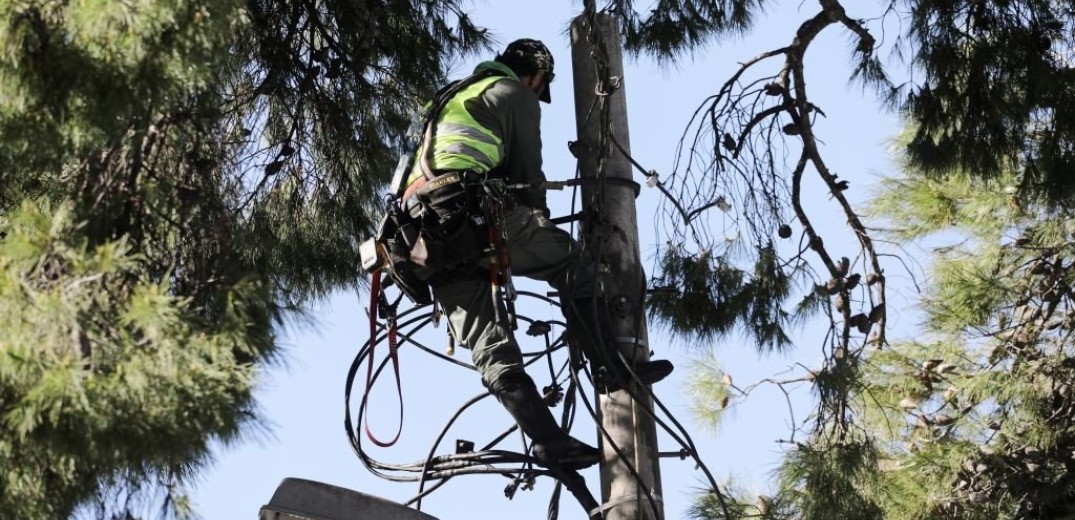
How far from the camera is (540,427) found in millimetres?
5199

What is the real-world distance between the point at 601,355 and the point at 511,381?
0.28m

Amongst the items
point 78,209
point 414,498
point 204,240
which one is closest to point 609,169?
point 414,498

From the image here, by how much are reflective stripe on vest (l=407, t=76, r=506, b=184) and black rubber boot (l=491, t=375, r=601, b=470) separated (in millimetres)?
668

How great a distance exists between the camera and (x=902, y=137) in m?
8.82

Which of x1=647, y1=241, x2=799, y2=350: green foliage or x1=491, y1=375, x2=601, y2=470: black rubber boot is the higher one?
x1=647, y1=241, x2=799, y2=350: green foliage

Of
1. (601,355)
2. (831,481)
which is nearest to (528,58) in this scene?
(601,355)

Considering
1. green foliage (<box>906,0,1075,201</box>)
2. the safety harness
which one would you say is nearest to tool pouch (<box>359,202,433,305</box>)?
the safety harness

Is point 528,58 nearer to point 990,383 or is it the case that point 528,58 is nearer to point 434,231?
point 434,231

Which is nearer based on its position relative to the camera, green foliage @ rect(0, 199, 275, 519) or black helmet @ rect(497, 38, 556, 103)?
green foliage @ rect(0, 199, 275, 519)

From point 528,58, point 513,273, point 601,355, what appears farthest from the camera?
point 528,58

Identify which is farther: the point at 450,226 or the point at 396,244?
the point at 396,244

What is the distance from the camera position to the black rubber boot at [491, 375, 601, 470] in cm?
519

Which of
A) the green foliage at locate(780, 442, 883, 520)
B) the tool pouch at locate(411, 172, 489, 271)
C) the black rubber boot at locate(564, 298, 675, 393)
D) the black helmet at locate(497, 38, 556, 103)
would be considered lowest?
the green foliage at locate(780, 442, 883, 520)

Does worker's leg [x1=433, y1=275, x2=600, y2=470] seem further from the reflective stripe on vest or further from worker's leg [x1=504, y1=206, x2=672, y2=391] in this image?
the reflective stripe on vest
